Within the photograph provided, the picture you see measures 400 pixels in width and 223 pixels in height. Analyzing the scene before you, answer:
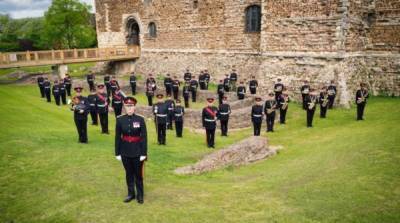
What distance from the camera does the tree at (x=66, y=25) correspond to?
132 ft

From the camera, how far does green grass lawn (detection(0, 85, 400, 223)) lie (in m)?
5.57

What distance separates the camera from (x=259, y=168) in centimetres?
907

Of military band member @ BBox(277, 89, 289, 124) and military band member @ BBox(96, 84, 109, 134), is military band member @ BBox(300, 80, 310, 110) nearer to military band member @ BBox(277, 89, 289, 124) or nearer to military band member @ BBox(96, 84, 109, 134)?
military band member @ BBox(277, 89, 289, 124)

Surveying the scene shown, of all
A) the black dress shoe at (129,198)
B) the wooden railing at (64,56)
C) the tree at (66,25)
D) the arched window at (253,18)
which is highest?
the tree at (66,25)

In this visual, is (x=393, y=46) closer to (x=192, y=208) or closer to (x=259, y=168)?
(x=259, y=168)

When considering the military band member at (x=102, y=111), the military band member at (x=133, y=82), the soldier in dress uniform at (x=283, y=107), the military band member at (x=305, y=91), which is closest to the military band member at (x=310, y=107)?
the soldier in dress uniform at (x=283, y=107)

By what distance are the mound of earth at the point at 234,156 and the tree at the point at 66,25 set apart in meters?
36.7

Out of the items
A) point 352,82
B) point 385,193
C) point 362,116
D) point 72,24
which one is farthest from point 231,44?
point 72,24

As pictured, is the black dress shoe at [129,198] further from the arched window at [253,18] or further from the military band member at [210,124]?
the arched window at [253,18]

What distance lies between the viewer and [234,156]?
9.36m

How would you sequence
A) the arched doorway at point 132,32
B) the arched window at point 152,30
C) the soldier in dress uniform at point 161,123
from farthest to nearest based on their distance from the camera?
the arched doorway at point 132,32
the arched window at point 152,30
the soldier in dress uniform at point 161,123

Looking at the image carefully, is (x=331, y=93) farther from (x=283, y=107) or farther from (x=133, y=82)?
(x=133, y=82)

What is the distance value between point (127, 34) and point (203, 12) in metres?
9.85

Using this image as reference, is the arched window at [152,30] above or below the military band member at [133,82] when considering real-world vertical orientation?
above
